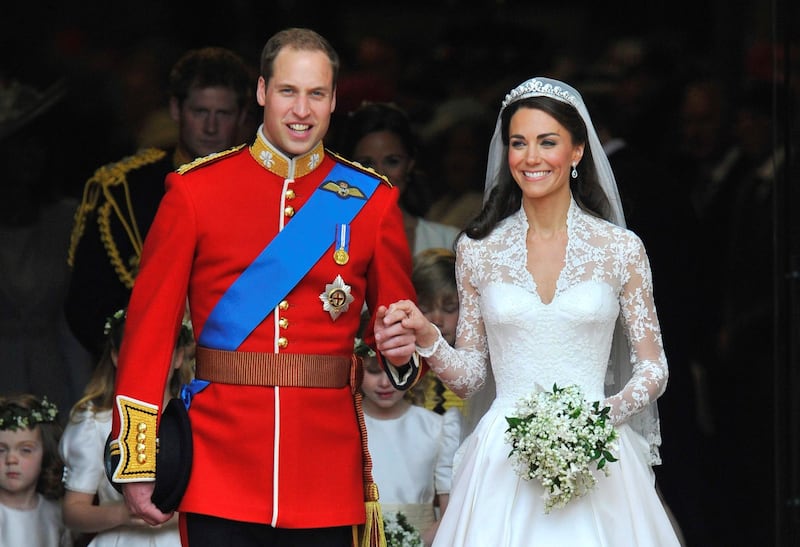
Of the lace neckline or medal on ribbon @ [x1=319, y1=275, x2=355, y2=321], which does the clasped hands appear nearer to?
medal on ribbon @ [x1=319, y1=275, x2=355, y2=321]

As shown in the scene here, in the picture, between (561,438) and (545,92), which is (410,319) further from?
(545,92)

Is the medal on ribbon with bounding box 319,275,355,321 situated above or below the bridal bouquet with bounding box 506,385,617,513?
above

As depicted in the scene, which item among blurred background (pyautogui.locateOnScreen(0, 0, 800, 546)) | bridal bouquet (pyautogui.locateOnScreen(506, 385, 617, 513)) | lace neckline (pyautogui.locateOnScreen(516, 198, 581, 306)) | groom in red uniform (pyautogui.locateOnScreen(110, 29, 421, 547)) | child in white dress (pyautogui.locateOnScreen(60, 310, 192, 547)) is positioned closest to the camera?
bridal bouquet (pyautogui.locateOnScreen(506, 385, 617, 513))

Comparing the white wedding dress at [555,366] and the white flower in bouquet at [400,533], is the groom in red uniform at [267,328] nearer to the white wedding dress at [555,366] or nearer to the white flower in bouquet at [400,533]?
the white wedding dress at [555,366]

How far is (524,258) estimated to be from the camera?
5145 millimetres

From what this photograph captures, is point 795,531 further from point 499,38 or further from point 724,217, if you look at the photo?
point 499,38

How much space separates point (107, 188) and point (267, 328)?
2067mm

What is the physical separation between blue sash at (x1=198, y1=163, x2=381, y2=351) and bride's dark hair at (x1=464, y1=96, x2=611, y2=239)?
53cm

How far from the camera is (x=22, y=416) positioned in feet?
20.9

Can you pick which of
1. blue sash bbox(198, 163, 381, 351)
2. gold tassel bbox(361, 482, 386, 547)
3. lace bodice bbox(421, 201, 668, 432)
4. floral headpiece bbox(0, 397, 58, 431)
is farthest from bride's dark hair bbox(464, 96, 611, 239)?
→ floral headpiece bbox(0, 397, 58, 431)

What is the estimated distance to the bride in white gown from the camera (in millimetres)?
4898

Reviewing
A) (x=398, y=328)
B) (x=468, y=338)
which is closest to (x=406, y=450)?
(x=468, y=338)

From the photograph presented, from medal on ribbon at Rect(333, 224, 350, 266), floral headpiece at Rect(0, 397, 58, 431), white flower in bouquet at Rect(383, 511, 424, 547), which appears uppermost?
medal on ribbon at Rect(333, 224, 350, 266)

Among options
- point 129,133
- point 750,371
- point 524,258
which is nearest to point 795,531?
point 750,371
